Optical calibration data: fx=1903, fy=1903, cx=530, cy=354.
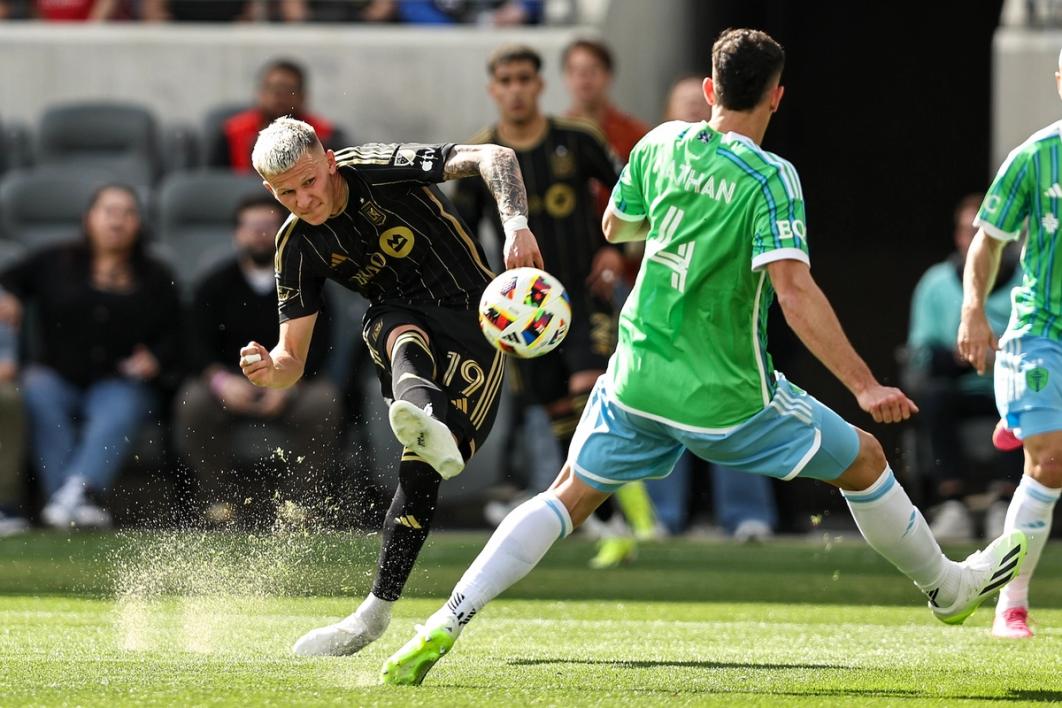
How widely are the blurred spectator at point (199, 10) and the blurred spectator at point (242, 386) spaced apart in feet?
12.5

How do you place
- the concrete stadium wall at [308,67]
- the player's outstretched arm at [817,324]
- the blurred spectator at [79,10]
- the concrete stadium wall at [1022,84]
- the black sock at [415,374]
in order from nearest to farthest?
the player's outstretched arm at [817,324]
the black sock at [415,374]
the concrete stadium wall at [1022,84]
the concrete stadium wall at [308,67]
the blurred spectator at [79,10]

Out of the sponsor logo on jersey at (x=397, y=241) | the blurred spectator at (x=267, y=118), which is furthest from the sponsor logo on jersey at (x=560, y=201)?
the sponsor logo on jersey at (x=397, y=241)

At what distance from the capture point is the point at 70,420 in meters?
12.2

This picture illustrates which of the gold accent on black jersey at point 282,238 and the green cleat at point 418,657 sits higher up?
the gold accent on black jersey at point 282,238

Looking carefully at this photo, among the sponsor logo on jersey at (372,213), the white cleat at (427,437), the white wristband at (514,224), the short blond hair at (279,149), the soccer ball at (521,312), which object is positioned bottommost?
the white cleat at (427,437)

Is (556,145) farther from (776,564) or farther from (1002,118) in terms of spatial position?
(1002,118)

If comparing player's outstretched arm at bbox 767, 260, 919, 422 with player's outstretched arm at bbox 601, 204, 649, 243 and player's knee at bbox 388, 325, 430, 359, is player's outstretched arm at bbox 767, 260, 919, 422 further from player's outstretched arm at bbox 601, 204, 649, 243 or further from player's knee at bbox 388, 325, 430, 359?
player's knee at bbox 388, 325, 430, 359

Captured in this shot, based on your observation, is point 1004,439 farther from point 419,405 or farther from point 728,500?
point 728,500

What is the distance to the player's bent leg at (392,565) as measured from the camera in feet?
21.7

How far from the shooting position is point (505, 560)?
19.2 ft

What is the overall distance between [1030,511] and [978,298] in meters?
0.86

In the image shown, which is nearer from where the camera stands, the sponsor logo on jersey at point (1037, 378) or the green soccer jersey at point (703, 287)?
the green soccer jersey at point (703, 287)

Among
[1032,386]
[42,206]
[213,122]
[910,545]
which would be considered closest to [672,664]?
[910,545]

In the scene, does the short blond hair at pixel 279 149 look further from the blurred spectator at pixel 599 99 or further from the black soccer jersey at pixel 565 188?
the blurred spectator at pixel 599 99
